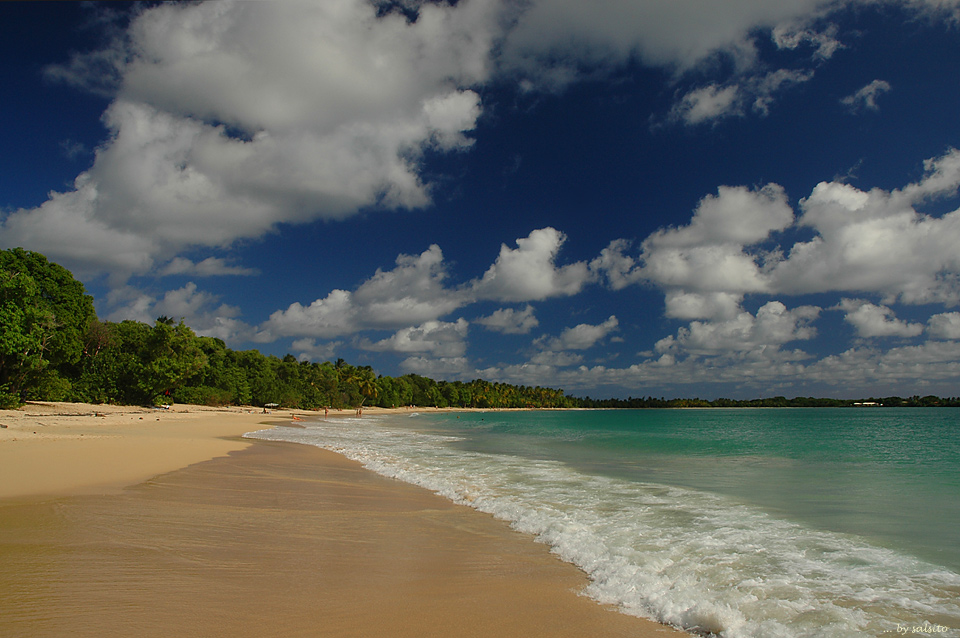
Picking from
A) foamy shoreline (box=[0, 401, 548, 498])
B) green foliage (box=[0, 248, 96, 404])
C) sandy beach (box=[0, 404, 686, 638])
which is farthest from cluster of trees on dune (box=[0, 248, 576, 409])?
sandy beach (box=[0, 404, 686, 638])

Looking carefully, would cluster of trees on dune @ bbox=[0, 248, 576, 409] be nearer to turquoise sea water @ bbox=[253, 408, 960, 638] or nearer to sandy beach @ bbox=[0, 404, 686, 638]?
sandy beach @ bbox=[0, 404, 686, 638]

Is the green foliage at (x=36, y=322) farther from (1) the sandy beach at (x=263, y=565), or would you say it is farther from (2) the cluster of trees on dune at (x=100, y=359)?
(1) the sandy beach at (x=263, y=565)

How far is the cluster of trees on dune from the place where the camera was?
99.2 ft

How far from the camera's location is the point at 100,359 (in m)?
47.9

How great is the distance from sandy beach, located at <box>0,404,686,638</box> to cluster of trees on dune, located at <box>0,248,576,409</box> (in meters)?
26.0

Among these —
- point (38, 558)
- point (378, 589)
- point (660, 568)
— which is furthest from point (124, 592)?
point (660, 568)

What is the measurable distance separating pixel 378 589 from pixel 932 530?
10819 millimetres

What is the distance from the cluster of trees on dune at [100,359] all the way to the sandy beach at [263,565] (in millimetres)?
26037

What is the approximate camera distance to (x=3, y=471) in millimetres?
10547

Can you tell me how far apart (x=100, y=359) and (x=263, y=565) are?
54.5m

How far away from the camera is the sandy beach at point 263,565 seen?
170 inches

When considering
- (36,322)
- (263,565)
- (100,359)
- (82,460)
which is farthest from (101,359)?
(263,565)

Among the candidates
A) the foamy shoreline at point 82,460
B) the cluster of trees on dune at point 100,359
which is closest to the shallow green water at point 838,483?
the foamy shoreline at point 82,460

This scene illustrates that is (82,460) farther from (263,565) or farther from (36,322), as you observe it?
(36,322)
